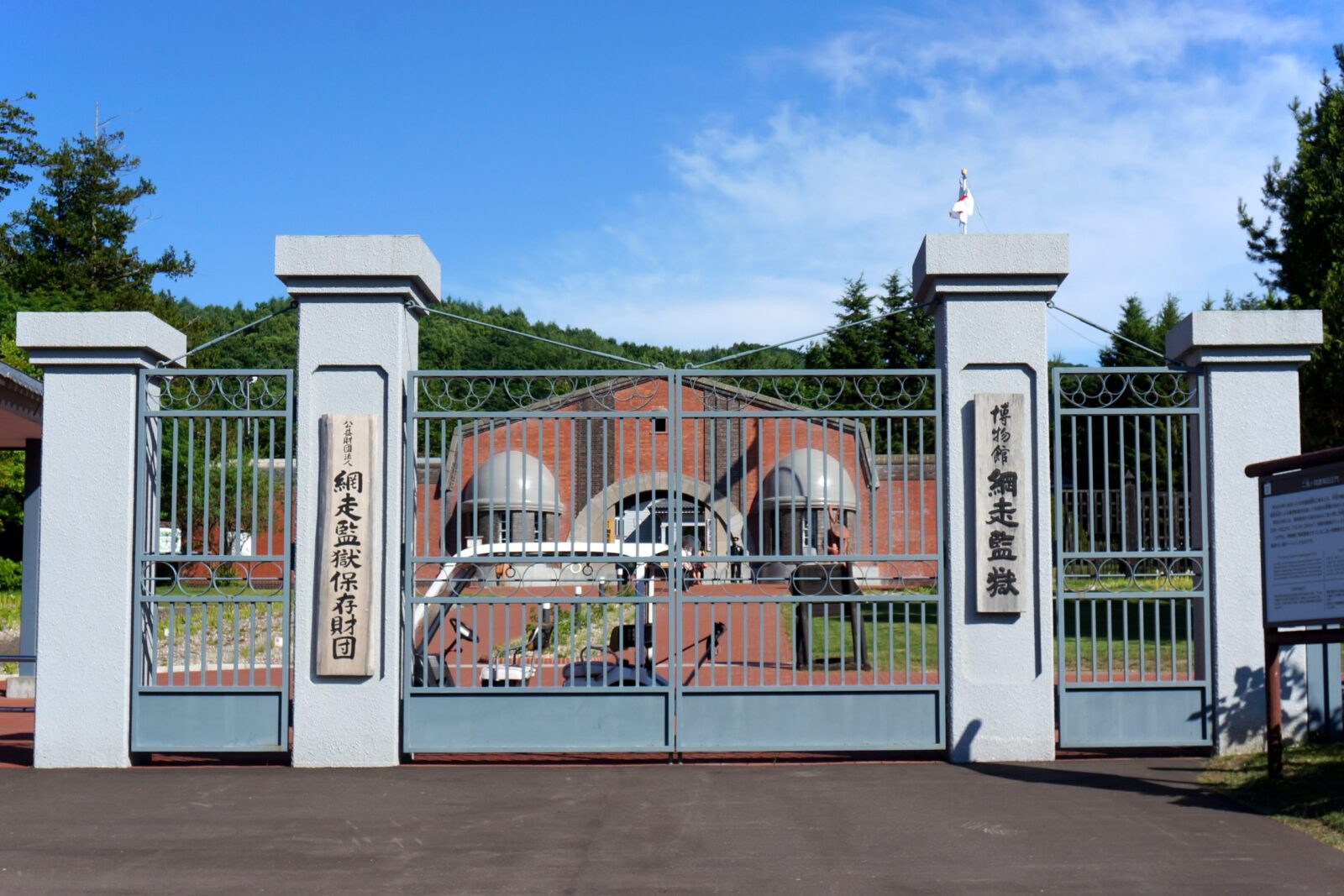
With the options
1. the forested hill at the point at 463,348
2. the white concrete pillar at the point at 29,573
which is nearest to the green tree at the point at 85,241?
the forested hill at the point at 463,348

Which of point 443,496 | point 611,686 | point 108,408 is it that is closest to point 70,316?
point 108,408

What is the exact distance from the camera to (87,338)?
852 cm

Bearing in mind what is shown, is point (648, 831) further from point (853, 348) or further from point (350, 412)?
point (853, 348)

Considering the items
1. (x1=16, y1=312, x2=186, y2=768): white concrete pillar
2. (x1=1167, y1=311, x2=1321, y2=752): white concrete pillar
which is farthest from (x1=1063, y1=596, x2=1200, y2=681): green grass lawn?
(x1=16, y1=312, x2=186, y2=768): white concrete pillar

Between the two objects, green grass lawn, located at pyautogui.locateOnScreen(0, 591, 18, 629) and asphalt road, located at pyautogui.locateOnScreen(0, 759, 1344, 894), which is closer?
asphalt road, located at pyautogui.locateOnScreen(0, 759, 1344, 894)

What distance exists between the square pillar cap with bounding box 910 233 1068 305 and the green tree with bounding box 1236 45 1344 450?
46.5 feet

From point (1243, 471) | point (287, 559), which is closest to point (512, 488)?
point (287, 559)

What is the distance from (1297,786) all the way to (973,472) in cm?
267

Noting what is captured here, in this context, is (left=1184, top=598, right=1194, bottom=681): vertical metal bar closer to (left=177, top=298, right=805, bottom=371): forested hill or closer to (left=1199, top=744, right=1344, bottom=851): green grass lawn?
(left=1199, top=744, right=1344, bottom=851): green grass lawn

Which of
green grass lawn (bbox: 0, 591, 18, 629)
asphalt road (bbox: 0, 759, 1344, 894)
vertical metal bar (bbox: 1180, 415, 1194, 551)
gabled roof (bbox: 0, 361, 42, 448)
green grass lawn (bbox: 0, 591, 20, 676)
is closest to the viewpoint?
asphalt road (bbox: 0, 759, 1344, 894)

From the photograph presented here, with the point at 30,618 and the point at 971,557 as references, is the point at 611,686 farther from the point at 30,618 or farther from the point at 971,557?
the point at 30,618

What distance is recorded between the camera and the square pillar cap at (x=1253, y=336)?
8555 millimetres

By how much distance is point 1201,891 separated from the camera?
17.6 ft

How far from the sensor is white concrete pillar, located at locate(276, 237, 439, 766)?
8.45 metres
